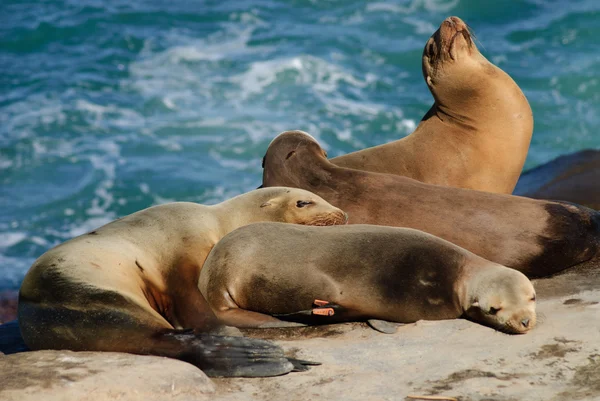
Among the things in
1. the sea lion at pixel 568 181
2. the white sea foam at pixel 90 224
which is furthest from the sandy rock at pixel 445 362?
the white sea foam at pixel 90 224

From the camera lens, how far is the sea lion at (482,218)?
207 inches

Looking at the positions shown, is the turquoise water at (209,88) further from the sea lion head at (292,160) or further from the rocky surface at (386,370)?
the rocky surface at (386,370)

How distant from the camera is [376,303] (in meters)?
4.52

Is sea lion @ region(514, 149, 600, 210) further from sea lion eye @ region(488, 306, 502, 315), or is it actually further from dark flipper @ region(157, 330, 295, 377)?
dark flipper @ region(157, 330, 295, 377)

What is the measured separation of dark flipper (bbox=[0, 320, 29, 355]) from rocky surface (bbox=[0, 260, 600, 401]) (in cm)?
49

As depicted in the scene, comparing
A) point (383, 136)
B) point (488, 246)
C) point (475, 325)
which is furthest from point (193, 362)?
point (383, 136)

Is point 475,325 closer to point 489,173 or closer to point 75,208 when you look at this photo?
point 489,173

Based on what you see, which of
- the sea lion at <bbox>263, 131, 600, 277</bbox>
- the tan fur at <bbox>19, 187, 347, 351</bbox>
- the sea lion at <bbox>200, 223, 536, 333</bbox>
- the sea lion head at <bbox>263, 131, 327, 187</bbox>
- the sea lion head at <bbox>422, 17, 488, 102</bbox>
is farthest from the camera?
the sea lion head at <bbox>422, 17, 488, 102</bbox>

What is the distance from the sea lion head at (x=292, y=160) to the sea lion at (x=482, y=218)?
20 centimetres

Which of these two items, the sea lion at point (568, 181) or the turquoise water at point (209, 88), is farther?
Answer: the turquoise water at point (209, 88)

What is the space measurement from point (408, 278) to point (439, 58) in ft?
9.26

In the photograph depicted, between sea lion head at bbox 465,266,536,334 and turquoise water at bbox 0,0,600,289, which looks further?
turquoise water at bbox 0,0,600,289

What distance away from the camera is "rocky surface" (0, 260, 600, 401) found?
11.9 ft

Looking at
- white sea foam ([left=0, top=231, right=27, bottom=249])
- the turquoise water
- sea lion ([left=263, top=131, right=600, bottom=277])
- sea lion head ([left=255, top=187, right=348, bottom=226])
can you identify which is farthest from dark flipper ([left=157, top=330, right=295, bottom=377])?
white sea foam ([left=0, top=231, right=27, bottom=249])
